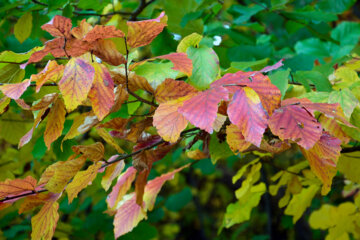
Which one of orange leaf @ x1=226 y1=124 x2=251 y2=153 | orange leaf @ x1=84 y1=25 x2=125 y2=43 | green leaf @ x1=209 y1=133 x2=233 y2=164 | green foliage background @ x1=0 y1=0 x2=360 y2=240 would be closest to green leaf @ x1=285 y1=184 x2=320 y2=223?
green foliage background @ x1=0 y1=0 x2=360 y2=240

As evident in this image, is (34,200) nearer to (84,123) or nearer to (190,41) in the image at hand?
(84,123)

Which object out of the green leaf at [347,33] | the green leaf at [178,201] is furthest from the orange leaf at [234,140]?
the green leaf at [178,201]

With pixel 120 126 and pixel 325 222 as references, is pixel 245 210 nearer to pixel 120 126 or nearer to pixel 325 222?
pixel 325 222

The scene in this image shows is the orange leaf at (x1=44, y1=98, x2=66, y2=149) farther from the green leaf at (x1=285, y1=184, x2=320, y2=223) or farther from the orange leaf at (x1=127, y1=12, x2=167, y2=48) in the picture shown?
the green leaf at (x1=285, y1=184, x2=320, y2=223)

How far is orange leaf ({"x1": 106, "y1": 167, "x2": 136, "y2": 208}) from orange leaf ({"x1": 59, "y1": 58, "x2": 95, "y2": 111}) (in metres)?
0.33

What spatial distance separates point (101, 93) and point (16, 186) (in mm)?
256

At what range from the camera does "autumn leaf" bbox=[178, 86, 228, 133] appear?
42 centimetres

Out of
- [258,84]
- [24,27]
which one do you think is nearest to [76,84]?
[258,84]

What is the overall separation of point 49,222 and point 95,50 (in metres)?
0.31

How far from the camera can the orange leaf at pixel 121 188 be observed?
2.49 feet

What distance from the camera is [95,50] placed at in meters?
0.51

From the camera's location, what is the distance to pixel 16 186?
61 centimetres

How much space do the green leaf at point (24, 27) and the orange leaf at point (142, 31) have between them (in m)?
0.65

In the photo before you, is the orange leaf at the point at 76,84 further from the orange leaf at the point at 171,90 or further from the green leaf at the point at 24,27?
the green leaf at the point at 24,27
